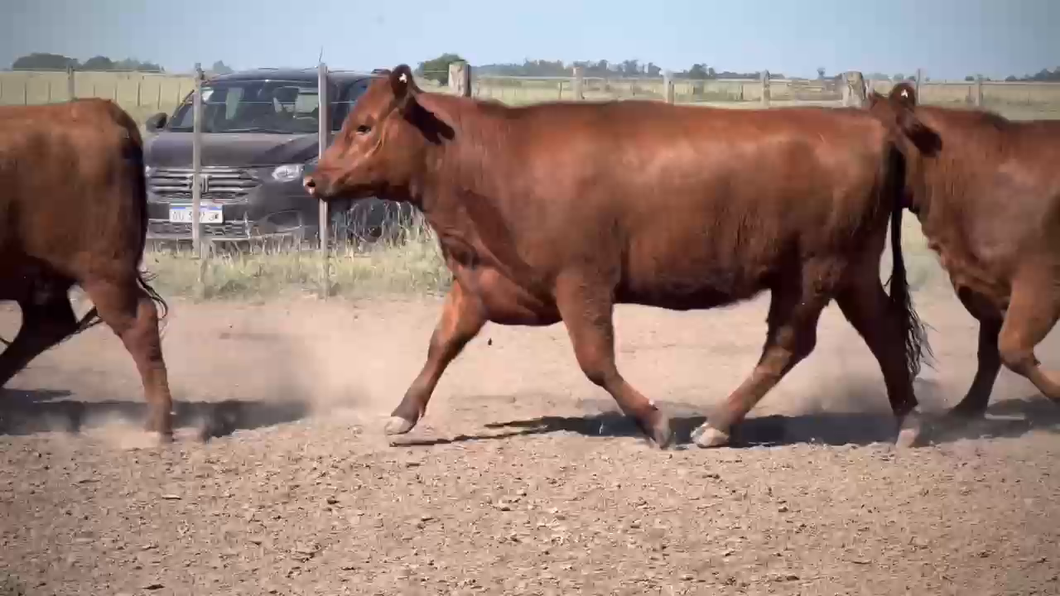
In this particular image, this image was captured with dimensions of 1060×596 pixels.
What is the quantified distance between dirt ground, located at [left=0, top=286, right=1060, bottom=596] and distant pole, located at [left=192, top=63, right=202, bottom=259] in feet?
10.3

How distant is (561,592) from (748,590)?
62 centimetres

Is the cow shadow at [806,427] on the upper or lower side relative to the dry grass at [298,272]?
lower

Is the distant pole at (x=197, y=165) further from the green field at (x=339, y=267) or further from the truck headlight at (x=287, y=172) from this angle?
the truck headlight at (x=287, y=172)

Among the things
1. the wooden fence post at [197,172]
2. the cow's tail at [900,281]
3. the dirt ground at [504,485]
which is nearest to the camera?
the dirt ground at [504,485]

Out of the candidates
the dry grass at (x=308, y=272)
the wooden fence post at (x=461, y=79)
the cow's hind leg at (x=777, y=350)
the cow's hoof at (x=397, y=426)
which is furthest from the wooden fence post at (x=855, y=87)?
the cow's hoof at (x=397, y=426)

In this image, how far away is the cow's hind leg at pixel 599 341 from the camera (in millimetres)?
6488

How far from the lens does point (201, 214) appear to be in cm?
1234

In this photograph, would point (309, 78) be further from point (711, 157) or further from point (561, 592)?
point (561, 592)

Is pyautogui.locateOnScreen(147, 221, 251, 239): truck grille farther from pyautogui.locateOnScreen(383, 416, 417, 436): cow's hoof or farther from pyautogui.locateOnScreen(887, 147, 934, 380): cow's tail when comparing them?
pyautogui.locateOnScreen(887, 147, 934, 380): cow's tail

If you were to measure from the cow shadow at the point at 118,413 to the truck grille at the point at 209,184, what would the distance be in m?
4.58

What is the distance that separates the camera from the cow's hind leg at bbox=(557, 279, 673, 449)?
255 inches

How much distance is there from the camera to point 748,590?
4559 mm

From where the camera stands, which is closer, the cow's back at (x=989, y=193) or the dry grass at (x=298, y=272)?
the cow's back at (x=989, y=193)

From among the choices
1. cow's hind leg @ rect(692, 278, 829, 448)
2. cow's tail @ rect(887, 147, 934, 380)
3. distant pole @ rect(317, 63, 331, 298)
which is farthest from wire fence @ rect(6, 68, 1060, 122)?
cow's hind leg @ rect(692, 278, 829, 448)
